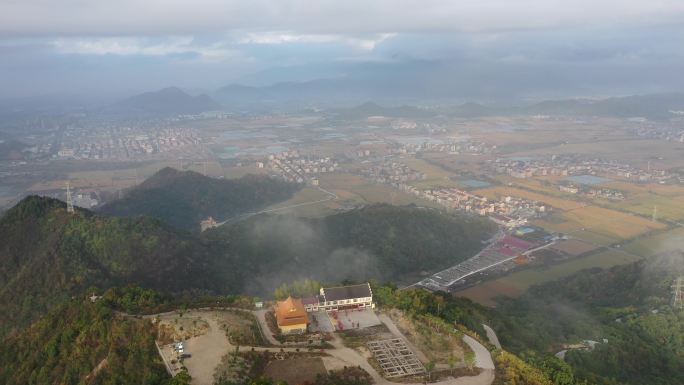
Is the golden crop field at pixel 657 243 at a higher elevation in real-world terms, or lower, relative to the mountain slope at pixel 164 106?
lower

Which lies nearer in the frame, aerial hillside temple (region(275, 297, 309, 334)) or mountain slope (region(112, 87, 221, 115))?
aerial hillside temple (region(275, 297, 309, 334))

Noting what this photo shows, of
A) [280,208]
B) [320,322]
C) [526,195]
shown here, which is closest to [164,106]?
Result: [280,208]

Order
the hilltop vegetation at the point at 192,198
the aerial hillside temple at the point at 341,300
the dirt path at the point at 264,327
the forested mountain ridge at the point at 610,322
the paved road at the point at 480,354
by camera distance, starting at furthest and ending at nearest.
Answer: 1. the hilltop vegetation at the point at 192,198
2. the forested mountain ridge at the point at 610,322
3. the aerial hillside temple at the point at 341,300
4. the dirt path at the point at 264,327
5. the paved road at the point at 480,354

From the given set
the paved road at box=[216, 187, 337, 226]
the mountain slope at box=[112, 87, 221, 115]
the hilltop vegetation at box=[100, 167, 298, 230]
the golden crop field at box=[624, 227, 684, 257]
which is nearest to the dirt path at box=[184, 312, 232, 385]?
the paved road at box=[216, 187, 337, 226]

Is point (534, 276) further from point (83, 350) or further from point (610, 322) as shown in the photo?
point (83, 350)

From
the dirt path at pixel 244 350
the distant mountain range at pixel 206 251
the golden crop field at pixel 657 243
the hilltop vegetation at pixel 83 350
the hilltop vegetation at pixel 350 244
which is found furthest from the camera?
the golden crop field at pixel 657 243

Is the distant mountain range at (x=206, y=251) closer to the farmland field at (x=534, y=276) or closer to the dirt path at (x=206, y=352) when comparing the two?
the farmland field at (x=534, y=276)

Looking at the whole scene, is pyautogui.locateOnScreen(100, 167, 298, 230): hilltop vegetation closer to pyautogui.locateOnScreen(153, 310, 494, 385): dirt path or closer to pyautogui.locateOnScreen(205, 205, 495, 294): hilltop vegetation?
pyautogui.locateOnScreen(205, 205, 495, 294): hilltop vegetation

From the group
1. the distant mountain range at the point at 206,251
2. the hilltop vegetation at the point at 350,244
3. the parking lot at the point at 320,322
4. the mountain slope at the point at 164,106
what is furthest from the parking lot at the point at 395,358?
the mountain slope at the point at 164,106
